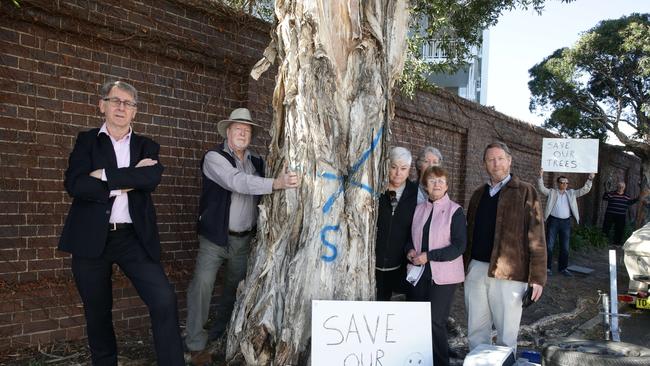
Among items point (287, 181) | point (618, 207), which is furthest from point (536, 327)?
point (618, 207)

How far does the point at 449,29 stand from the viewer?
28.9ft

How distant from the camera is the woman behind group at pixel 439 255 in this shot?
4395 mm

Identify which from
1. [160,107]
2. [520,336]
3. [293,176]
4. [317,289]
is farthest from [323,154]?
[520,336]

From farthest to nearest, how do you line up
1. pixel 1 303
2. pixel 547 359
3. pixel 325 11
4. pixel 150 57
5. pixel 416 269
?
1. pixel 150 57
2. pixel 1 303
3. pixel 416 269
4. pixel 325 11
5. pixel 547 359

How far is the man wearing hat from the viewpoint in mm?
4473

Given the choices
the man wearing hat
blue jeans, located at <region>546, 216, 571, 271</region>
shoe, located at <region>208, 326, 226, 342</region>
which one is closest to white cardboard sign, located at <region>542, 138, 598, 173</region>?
blue jeans, located at <region>546, 216, 571, 271</region>

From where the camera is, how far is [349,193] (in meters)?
4.16

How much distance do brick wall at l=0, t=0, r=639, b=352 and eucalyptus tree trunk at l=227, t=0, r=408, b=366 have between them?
6.42 feet

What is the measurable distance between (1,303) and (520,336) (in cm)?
506

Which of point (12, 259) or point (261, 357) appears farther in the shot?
point (12, 259)

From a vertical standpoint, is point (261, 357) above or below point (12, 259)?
below

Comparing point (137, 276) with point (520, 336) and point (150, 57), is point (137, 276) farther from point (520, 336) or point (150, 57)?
point (520, 336)

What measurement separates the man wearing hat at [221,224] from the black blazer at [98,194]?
646mm

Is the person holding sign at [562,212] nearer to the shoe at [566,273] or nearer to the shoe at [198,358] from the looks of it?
the shoe at [566,273]
